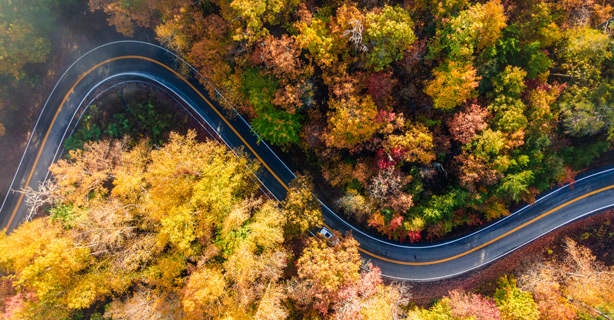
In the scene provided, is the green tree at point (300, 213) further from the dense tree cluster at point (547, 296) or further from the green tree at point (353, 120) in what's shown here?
the dense tree cluster at point (547, 296)

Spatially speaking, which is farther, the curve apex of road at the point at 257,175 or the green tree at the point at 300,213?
the curve apex of road at the point at 257,175

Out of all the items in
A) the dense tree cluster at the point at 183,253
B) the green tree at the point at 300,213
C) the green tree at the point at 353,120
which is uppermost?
the green tree at the point at 353,120

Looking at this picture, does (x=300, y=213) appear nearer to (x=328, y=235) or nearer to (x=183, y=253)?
(x=328, y=235)

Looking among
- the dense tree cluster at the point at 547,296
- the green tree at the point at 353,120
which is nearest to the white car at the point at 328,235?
the green tree at the point at 353,120

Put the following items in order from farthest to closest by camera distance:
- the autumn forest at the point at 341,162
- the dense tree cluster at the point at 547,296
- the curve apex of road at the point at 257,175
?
1. the curve apex of road at the point at 257,175
2. the dense tree cluster at the point at 547,296
3. the autumn forest at the point at 341,162

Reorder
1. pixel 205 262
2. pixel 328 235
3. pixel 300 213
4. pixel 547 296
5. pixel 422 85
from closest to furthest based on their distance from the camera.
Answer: pixel 422 85
pixel 205 262
pixel 300 213
pixel 547 296
pixel 328 235

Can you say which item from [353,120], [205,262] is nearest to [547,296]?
[353,120]

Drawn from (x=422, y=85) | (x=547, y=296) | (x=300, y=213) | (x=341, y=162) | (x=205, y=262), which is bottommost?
(x=205, y=262)
